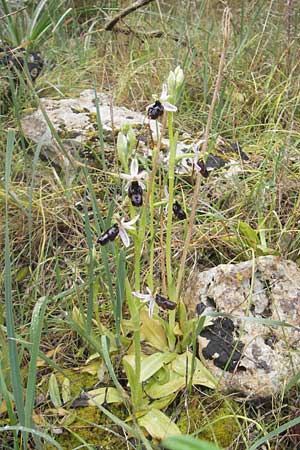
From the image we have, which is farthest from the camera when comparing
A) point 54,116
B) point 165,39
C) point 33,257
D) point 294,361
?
point 165,39

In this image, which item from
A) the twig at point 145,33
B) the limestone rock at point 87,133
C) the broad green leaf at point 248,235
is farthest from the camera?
the twig at point 145,33

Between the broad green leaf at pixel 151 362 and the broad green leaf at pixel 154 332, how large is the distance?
0.15 feet

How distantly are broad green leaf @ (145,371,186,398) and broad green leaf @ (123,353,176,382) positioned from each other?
0.03m

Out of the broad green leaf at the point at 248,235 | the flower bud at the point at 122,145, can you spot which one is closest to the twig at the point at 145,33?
the broad green leaf at the point at 248,235

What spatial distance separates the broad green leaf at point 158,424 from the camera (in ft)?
4.07

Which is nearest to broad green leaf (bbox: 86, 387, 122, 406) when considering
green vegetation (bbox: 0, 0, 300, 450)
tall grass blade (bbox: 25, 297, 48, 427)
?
green vegetation (bbox: 0, 0, 300, 450)

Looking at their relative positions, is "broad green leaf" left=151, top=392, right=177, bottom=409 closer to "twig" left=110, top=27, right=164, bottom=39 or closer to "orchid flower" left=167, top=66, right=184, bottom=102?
"orchid flower" left=167, top=66, right=184, bottom=102

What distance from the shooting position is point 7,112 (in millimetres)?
2582

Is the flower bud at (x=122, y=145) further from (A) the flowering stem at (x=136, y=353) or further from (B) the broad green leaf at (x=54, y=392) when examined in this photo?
(B) the broad green leaf at (x=54, y=392)

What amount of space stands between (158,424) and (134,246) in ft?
1.47

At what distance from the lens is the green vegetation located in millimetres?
1244

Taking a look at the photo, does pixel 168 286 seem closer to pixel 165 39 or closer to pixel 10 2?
pixel 165 39

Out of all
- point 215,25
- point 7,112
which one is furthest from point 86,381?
point 215,25

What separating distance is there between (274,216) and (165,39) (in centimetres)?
157
